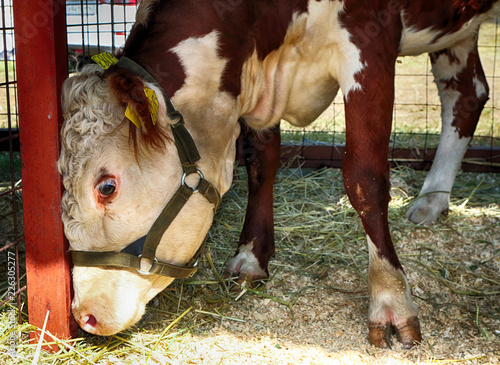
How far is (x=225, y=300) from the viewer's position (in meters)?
2.99

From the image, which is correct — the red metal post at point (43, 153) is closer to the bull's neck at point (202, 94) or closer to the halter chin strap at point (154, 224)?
the halter chin strap at point (154, 224)

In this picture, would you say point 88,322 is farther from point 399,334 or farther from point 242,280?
point 399,334

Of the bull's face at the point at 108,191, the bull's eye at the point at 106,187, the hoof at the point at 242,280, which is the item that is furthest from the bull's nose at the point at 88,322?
the hoof at the point at 242,280

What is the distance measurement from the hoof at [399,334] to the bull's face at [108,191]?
96 cm

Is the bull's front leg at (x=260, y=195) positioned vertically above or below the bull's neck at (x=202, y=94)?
below

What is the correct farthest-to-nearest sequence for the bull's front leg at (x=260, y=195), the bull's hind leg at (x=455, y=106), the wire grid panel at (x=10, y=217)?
1. the bull's hind leg at (x=455, y=106)
2. the bull's front leg at (x=260, y=195)
3. the wire grid panel at (x=10, y=217)

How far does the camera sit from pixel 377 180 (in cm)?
267

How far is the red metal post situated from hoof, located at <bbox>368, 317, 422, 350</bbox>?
4.28ft

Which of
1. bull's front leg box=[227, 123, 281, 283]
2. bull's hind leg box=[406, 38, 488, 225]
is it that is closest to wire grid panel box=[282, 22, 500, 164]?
bull's hind leg box=[406, 38, 488, 225]

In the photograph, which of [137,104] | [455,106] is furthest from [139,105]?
[455,106]

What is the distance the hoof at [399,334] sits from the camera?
8.51 feet

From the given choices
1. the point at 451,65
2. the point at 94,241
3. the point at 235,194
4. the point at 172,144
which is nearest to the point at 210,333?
the point at 94,241

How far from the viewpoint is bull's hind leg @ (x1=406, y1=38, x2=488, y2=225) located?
4.07 m

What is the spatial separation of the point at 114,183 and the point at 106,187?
0.11 ft
